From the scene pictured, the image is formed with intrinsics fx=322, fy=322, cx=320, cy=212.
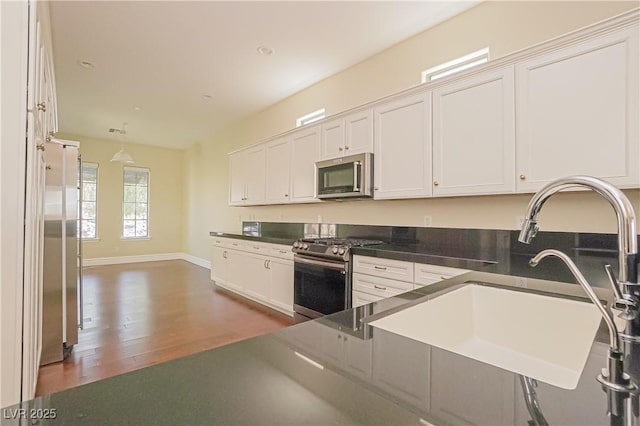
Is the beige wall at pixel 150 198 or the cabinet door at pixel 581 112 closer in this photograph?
the cabinet door at pixel 581 112

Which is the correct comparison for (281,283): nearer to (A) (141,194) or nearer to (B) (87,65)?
(B) (87,65)

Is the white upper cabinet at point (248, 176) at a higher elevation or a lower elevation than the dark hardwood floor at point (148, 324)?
higher

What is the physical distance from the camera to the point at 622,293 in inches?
28.2

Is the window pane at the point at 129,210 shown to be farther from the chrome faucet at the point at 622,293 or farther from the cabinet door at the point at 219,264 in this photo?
the chrome faucet at the point at 622,293

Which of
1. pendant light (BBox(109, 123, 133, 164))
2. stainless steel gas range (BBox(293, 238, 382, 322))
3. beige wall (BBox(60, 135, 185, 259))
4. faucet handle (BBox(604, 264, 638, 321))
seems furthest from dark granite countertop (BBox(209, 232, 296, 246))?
beige wall (BBox(60, 135, 185, 259))

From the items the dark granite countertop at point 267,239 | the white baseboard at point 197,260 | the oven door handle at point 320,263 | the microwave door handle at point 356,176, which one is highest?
the microwave door handle at point 356,176

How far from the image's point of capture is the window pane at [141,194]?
8.27 meters

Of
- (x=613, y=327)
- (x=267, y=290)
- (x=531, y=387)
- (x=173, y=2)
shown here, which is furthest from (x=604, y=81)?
(x=267, y=290)

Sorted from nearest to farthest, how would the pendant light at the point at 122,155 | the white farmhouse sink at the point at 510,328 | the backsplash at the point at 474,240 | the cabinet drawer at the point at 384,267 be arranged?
the white farmhouse sink at the point at 510,328
the backsplash at the point at 474,240
the cabinet drawer at the point at 384,267
the pendant light at the point at 122,155

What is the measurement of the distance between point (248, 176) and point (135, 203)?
15.3 feet

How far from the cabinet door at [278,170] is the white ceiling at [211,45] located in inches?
27.3

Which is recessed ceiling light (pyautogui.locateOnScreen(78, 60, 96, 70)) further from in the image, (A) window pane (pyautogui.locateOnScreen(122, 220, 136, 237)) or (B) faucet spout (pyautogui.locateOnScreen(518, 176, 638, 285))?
(B) faucet spout (pyautogui.locateOnScreen(518, 176, 638, 285))

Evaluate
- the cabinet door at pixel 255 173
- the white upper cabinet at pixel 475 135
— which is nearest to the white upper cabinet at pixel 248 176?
the cabinet door at pixel 255 173

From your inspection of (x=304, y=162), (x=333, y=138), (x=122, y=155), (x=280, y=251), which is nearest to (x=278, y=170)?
(x=304, y=162)
